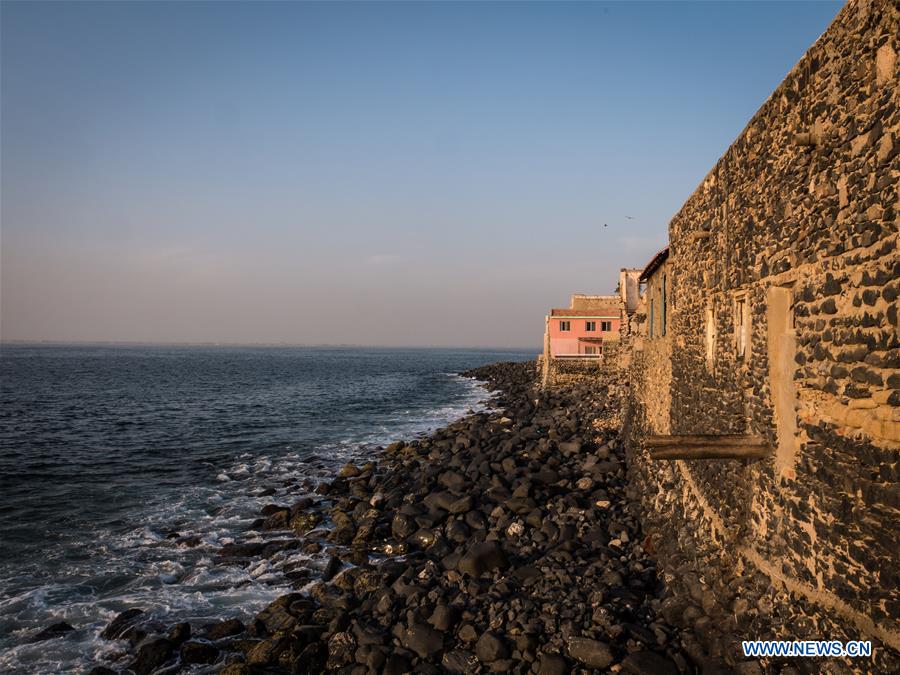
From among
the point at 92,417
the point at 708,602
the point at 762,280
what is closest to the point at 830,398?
the point at 762,280

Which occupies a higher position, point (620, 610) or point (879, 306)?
point (879, 306)

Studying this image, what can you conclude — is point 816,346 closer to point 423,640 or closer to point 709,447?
point 709,447

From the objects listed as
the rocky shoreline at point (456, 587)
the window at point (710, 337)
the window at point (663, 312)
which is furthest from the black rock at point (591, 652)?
the window at point (663, 312)

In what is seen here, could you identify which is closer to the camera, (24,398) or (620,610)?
(620,610)

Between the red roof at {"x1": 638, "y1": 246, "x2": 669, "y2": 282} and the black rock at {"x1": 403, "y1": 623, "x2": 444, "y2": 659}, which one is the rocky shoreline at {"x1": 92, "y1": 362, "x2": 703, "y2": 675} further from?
the red roof at {"x1": 638, "y1": 246, "x2": 669, "y2": 282}

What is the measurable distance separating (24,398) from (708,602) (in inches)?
2121

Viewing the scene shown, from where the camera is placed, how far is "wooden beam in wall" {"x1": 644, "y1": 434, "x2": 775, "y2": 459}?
6.59 metres

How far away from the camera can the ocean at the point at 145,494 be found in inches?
389

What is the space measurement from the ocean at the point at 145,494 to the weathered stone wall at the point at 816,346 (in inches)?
348

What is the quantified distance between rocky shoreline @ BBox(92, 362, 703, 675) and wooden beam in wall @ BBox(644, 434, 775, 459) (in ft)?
9.07

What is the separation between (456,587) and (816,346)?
7.07 metres

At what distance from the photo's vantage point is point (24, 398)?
43.7 meters

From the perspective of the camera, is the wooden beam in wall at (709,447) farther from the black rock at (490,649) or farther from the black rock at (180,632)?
the black rock at (180,632)

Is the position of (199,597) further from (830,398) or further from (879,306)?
(879,306)
